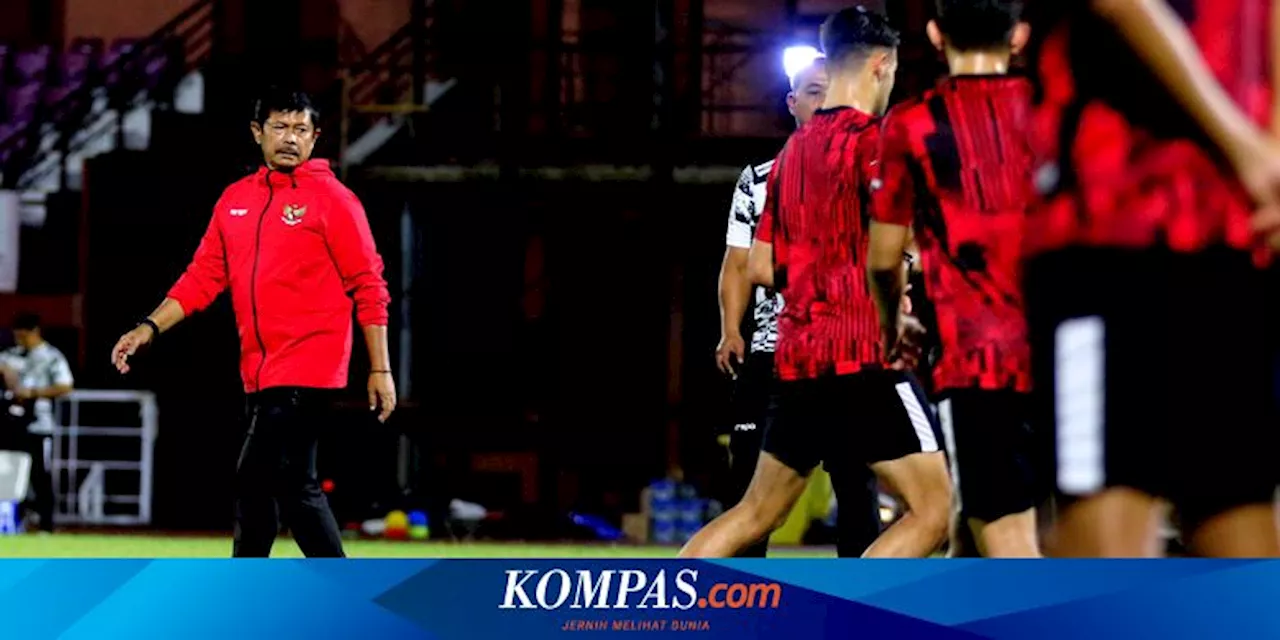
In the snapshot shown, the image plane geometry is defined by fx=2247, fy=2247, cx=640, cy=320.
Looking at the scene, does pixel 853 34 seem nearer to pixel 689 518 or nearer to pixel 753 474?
pixel 753 474

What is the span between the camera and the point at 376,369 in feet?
20.5

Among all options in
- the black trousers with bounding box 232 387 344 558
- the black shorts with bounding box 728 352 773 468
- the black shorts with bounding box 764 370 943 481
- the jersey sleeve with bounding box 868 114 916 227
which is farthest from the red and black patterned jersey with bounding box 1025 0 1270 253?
the black trousers with bounding box 232 387 344 558

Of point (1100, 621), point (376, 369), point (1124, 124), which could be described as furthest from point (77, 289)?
point (1124, 124)

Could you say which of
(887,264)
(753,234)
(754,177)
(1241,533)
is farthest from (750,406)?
(1241,533)

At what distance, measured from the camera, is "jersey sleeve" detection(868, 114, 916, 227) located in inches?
153

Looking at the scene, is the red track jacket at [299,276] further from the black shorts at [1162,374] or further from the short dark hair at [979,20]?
the black shorts at [1162,374]

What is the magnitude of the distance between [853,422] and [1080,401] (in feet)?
7.52

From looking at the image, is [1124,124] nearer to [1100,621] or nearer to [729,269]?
[1100,621]

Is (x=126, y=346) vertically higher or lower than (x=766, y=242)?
lower

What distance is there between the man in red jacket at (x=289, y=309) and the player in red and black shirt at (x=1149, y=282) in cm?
348

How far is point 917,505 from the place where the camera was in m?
5.00

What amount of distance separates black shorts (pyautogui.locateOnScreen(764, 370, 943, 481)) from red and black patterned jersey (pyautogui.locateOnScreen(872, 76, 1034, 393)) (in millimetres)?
1159

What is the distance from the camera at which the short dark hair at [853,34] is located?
17.0 feet

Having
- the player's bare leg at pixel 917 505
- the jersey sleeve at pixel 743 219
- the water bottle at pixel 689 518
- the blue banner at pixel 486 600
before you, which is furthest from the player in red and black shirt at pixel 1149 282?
the water bottle at pixel 689 518
